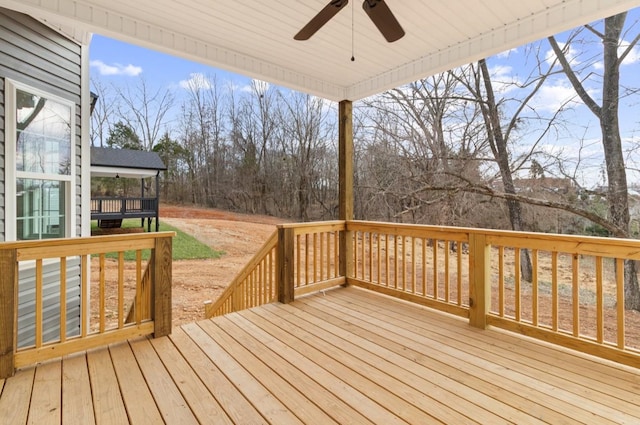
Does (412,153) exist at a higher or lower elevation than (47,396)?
higher

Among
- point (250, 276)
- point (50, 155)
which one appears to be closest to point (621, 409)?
point (250, 276)

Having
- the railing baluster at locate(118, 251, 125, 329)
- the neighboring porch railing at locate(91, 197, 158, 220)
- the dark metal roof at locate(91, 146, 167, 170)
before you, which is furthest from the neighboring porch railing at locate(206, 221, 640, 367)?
the dark metal roof at locate(91, 146, 167, 170)

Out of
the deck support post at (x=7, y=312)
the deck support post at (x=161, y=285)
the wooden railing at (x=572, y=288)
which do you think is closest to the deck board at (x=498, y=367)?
the wooden railing at (x=572, y=288)

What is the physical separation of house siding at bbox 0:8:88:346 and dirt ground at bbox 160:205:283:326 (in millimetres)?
3281

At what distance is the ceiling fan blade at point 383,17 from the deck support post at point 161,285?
232 cm

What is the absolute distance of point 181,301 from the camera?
776cm

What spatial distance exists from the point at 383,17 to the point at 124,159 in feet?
21.7

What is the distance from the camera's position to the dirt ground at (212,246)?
26.3 feet

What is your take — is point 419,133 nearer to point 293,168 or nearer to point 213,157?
point 293,168

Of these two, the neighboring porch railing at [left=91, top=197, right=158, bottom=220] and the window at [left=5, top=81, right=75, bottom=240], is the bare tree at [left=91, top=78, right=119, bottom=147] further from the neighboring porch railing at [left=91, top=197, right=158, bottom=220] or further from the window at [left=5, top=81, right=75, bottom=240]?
the window at [left=5, top=81, right=75, bottom=240]

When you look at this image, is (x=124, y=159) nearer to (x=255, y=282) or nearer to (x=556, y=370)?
(x=255, y=282)

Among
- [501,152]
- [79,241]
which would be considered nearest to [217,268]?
[79,241]

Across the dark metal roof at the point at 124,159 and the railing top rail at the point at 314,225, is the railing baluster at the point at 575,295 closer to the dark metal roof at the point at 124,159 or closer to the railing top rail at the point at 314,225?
the railing top rail at the point at 314,225

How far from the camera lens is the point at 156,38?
293cm
